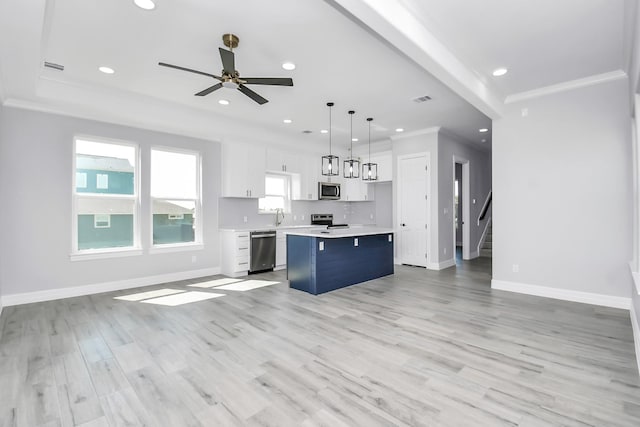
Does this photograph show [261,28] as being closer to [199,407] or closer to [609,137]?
[199,407]

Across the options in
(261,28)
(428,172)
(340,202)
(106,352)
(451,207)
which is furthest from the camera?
(340,202)

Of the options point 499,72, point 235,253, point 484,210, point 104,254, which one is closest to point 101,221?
point 104,254

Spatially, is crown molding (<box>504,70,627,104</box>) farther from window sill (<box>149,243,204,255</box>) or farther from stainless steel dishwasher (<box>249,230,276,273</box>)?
window sill (<box>149,243,204,255</box>)

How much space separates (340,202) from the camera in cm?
882

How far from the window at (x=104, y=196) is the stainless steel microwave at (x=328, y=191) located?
4.08 meters

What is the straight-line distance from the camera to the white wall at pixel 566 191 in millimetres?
3889

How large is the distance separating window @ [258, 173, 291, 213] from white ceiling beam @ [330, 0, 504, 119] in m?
4.54

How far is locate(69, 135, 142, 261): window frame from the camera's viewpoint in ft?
15.1

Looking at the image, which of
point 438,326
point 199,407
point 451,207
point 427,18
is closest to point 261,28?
point 427,18

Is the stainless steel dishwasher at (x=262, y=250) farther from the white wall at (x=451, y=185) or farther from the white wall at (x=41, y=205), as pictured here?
the white wall at (x=451, y=185)

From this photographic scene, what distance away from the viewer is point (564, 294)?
14.0 feet

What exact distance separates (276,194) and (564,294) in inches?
222

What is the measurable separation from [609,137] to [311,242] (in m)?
4.10

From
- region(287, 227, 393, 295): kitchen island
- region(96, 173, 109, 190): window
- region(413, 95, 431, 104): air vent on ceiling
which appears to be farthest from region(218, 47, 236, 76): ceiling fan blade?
region(96, 173, 109, 190): window
